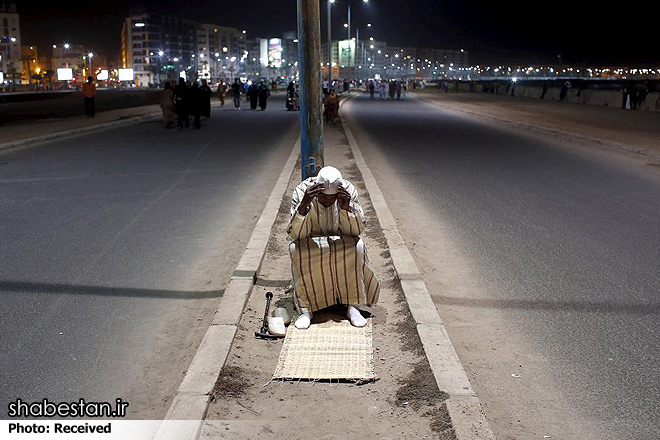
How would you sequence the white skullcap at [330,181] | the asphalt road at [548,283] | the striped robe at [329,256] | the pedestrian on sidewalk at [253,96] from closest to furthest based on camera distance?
the asphalt road at [548,283], the white skullcap at [330,181], the striped robe at [329,256], the pedestrian on sidewalk at [253,96]

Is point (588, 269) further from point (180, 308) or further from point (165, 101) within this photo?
point (165, 101)

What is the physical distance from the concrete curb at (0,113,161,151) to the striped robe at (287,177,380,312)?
15.1 meters

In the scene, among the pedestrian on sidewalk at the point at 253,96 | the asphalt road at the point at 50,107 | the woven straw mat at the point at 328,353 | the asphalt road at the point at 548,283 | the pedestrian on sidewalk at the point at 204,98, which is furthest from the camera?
the pedestrian on sidewalk at the point at 253,96

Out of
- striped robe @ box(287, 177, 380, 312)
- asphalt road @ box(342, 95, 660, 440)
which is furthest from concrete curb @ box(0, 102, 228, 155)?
striped robe @ box(287, 177, 380, 312)

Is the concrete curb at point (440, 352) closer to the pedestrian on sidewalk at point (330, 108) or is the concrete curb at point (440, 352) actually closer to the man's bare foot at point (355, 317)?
the man's bare foot at point (355, 317)

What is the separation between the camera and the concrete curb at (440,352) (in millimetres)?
3766

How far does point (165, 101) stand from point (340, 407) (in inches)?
917

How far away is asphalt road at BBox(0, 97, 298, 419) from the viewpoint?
466cm

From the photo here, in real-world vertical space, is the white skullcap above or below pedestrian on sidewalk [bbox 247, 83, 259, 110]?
below

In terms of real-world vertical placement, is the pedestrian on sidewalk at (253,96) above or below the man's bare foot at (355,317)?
above

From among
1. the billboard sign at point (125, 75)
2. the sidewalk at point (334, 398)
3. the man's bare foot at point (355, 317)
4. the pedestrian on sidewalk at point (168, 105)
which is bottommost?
the sidewalk at point (334, 398)

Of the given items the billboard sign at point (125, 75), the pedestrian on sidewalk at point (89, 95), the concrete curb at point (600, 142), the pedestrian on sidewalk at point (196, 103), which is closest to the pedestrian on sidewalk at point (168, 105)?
the pedestrian on sidewalk at point (196, 103)

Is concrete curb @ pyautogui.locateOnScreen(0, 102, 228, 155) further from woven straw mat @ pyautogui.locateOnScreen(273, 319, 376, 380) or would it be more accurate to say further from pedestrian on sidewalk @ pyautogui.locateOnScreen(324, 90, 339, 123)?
woven straw mat @ pyautogui.locateOnScreen(273, 319, 376, 380)

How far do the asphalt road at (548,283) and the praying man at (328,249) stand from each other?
807 millimetres
